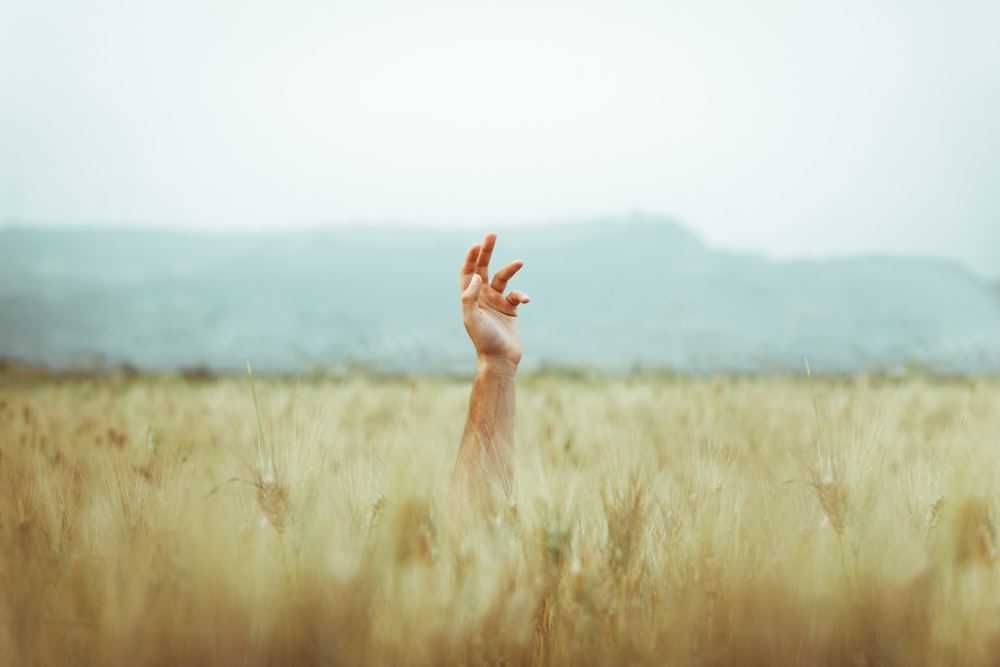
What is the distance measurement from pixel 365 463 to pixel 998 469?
1152 mm

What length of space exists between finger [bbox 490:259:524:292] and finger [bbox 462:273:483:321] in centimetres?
14

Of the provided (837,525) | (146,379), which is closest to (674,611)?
(837,525)

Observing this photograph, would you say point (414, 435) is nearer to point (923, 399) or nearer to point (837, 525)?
point (837, 525)

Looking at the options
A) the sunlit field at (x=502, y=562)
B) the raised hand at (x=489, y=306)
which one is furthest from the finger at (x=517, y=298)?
the sunlit field at (x=502, y=562)

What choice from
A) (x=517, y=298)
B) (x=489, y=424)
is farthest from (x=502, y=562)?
(x=517, y=298)

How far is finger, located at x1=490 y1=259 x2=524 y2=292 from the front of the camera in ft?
5.41

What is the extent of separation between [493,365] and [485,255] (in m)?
0.26

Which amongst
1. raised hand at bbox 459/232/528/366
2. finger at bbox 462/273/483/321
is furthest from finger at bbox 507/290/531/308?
finger at bbox 462/273/483/321

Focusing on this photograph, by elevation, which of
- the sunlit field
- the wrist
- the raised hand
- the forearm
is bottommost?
the sunlit field

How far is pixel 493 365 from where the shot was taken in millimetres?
1545

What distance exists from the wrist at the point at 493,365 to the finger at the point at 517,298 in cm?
14

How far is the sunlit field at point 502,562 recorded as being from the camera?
886 millimetres

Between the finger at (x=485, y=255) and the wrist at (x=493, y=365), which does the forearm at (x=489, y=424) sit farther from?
the finger at (x=485, y=255)

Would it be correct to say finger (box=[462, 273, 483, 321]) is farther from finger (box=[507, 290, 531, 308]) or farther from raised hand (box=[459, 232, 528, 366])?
finger (box=[507, 290, 531, 308])
